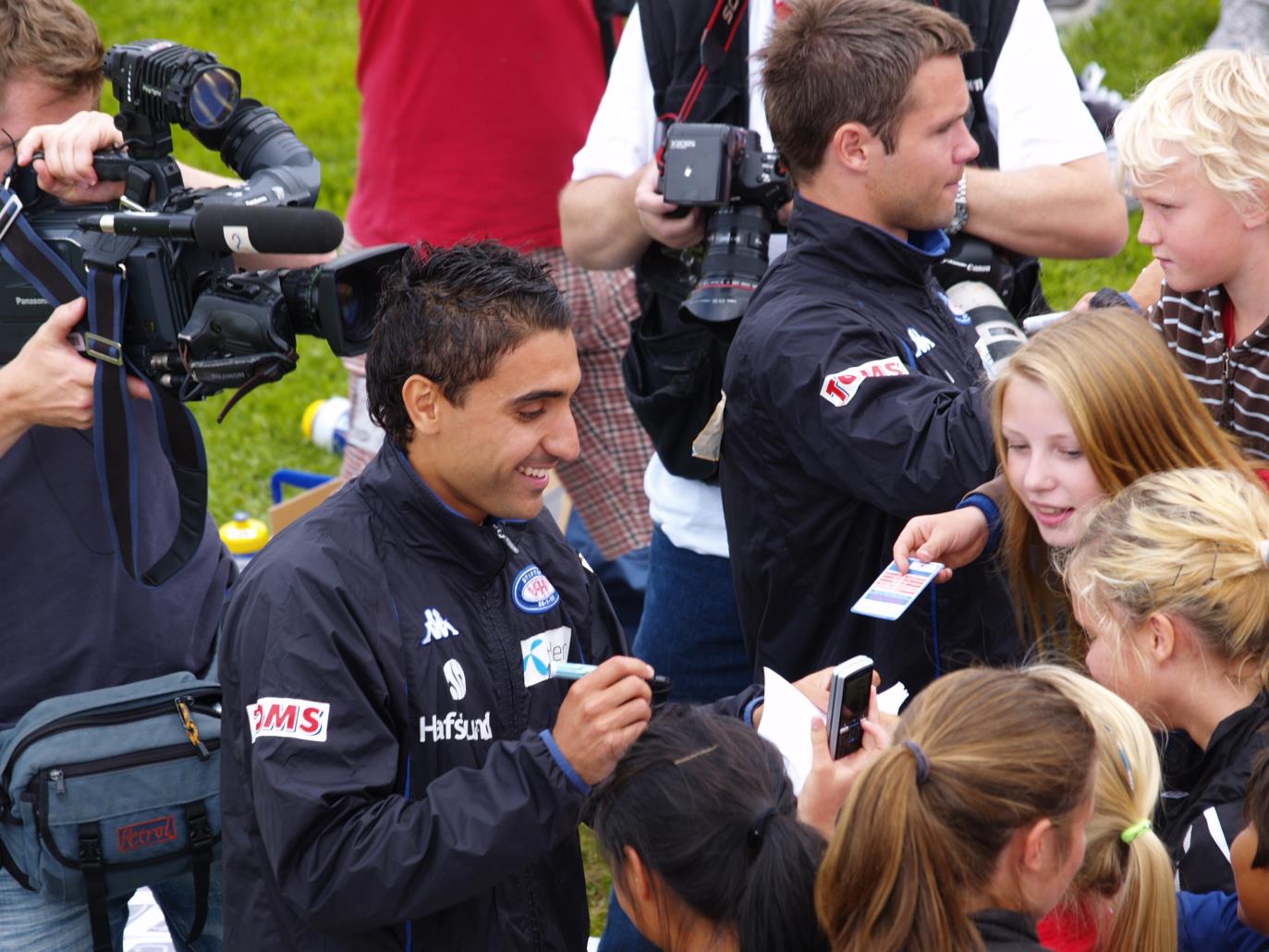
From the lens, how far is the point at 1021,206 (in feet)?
A: 11.6

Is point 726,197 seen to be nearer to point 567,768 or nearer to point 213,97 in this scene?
point 213,97

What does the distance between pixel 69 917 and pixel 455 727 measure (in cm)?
100

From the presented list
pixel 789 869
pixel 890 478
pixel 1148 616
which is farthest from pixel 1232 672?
pixel 789 869

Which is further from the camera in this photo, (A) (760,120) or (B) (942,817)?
(A) (760,120)

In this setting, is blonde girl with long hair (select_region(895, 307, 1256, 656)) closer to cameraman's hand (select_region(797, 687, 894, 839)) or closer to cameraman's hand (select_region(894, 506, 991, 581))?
cameraman's hand (select_region(894, 506, 991, 581))

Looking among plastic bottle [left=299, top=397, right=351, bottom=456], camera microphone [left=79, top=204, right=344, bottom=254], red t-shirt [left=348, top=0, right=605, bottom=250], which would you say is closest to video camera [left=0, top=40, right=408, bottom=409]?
camera microphone [left=79, top=204, right=344, bottom=254]

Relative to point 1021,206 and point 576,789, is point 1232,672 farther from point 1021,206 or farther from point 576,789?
point 1021,206

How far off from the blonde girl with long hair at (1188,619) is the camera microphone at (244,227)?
140cm

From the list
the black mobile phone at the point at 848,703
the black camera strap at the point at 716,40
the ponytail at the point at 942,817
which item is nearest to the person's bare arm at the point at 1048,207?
the black camera strap at the point at 716,40

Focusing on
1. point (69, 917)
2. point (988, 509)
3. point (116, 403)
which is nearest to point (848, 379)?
point (988, 509)

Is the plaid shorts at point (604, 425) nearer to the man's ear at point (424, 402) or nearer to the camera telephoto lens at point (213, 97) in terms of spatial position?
the camera telephoto lens at point (213, 97)

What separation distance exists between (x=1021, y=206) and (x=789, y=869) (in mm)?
1851

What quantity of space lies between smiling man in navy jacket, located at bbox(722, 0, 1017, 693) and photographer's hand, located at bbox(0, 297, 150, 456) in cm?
118

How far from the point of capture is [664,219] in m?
3.52
